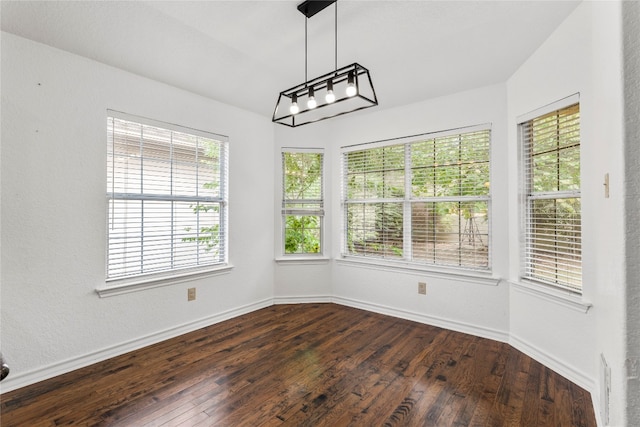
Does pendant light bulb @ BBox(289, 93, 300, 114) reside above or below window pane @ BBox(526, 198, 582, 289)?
above

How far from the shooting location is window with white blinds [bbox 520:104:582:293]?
233cm

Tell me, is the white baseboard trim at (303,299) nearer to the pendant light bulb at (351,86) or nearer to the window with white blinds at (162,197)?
the window with white blinds at (162,197)

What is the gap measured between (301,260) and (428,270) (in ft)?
5.47

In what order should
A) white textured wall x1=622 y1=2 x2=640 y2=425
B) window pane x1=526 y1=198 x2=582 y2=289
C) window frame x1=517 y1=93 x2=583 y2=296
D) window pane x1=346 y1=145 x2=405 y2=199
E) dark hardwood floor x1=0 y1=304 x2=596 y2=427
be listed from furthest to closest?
window pane x1=346 y1=145 x2=405 y2=199 → window frame x1=517 y1=93 x2=583 y2=296 → window pane x1=526 y1=198 x2=582 y2=289 → dark hardwood floor x1=0 y1=304 x2=596 y2=427 → white textured wall x1=622 y1=2 x2=640 y2=425

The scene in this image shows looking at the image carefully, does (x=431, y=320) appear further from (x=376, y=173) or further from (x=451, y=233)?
(x=376, y=173)

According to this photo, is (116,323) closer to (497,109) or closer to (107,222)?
(107,222)

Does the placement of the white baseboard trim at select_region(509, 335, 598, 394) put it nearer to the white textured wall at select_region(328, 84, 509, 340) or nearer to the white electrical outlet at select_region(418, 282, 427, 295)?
the white textured wall at select_region(328, 84, 509, 340)

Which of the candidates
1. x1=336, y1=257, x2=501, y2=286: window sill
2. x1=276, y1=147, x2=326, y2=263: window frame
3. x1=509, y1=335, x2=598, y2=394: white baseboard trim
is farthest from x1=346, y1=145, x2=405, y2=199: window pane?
x1=509, y1=335, x2=598, y2=394: white baseboard trim

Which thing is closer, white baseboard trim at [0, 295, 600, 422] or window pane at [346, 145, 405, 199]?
white baseboard trim at [0, 295, 600, 422]

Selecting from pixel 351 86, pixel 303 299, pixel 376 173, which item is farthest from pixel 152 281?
pixel 376 173

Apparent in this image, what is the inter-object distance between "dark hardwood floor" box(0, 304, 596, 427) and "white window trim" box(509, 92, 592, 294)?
0.58 m

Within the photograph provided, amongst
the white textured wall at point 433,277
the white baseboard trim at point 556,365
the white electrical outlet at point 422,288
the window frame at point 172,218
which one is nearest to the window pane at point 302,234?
the white textured wall at point 433,277

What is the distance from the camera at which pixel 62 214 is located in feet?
7.98

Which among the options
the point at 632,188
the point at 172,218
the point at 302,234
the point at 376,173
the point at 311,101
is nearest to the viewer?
the point at 632,188
